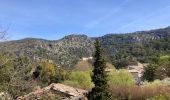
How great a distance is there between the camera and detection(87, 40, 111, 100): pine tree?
34.7m

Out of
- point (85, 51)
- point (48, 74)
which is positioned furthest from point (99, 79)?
point (85, 51)

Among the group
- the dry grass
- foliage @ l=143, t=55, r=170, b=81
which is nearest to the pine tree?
the dry grass

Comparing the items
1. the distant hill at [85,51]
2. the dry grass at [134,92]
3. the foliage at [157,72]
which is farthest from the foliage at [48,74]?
the dry grass at [134,92]

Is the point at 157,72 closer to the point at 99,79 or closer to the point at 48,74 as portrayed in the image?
the point at 48,74

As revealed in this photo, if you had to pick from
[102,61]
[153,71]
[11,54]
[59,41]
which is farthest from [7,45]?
[59,41]

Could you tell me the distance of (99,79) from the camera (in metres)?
35.2

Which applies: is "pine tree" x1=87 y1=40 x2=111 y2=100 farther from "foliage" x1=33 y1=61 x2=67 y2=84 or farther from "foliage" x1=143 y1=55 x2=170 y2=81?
"foliage" x1=33 y1=61 x2=67 y2=84

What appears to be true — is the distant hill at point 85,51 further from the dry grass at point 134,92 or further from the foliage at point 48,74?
the dry grass at point 134,92

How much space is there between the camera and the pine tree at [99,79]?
34.7 meters

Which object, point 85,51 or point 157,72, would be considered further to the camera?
point 85,51

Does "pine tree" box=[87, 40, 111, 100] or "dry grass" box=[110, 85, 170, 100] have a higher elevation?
"pine tree" box=[87, 40, 111, 100]

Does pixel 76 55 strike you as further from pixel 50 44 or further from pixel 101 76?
pixel 101 76

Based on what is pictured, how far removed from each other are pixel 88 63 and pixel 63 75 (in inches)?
1846

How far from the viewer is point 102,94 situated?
34.5m
